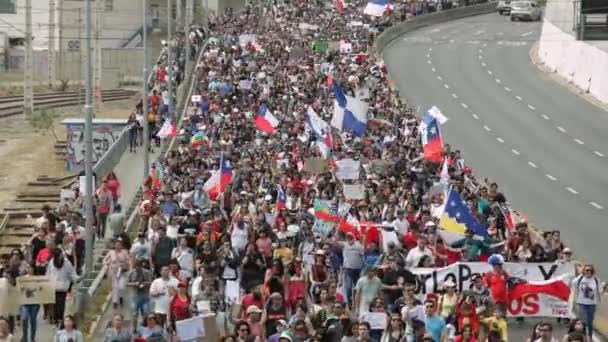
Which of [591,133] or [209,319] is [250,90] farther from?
[209,319]

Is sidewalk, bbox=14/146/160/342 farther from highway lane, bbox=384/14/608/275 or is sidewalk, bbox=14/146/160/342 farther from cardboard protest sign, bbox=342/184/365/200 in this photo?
highway lane, bbox=384/14/608/275

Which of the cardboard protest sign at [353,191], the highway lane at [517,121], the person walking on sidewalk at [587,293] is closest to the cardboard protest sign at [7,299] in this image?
→ the person walking on sidewalk at [587,293]

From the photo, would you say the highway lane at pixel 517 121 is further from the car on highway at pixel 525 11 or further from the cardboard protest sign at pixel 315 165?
the cardboard protest sign at pixel 315 165

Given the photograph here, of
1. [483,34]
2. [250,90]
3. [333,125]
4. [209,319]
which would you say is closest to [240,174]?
[333,125]

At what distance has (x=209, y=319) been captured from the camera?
1997cm

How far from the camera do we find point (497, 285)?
74.6 ft

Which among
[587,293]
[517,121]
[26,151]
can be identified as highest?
[587,293]

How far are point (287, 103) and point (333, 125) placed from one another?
9.17 meters

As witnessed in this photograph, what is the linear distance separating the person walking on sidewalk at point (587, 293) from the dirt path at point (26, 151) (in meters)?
30.1

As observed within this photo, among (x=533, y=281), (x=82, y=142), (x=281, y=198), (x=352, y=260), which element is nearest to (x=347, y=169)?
(x=281, y=198)

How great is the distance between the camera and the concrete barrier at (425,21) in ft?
261

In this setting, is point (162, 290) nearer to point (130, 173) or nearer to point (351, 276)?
point (351, 276)

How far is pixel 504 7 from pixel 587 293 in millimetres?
76717

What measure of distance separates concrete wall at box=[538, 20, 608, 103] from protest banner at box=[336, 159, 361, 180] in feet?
91.0
